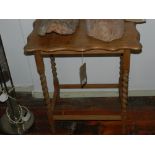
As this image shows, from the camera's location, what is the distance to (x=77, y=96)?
7.55ft

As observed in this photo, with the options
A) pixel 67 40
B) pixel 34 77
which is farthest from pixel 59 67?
pixel 67 40

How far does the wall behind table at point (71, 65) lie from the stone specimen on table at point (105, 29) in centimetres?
43

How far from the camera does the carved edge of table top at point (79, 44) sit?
1.45 meters

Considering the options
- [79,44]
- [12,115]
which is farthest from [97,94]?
[79,44]

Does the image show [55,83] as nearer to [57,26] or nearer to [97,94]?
[97,94]

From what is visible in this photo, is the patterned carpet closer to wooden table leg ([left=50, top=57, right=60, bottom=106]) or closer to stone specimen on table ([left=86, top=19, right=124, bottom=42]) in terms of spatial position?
wooden table leg ([left=50, top=57, right=60, bottom=106])

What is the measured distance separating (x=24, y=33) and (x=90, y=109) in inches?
28.2

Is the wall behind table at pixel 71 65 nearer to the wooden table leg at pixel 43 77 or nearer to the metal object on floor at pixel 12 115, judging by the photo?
the metal object on floor at pixel 12 115

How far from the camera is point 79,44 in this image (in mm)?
1476

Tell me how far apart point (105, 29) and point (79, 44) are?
0.48 feet

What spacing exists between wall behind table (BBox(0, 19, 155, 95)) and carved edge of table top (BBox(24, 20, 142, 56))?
15.1 inches

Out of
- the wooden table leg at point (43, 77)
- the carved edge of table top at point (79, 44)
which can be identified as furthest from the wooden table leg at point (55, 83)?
the carved edge of table top at point (79, 44)
